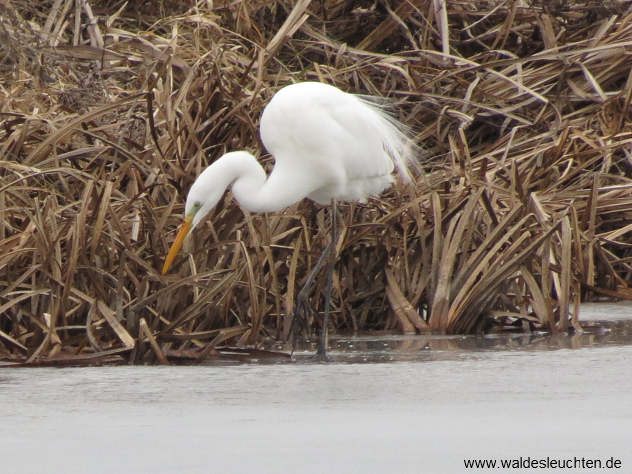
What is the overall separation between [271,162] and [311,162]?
0.91m

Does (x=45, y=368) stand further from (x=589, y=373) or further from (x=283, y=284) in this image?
(x=589, y=373)

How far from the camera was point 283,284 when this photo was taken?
6.34 metres

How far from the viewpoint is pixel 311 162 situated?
20.3ft

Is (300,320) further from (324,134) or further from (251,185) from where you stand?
(324,134)

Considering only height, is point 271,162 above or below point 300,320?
→ above

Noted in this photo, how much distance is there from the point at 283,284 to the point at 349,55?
2.78m

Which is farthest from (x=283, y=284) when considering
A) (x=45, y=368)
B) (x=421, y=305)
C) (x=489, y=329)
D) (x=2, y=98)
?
(x=2, y=98)

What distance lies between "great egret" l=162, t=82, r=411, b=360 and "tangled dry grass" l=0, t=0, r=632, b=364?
18 centimetres

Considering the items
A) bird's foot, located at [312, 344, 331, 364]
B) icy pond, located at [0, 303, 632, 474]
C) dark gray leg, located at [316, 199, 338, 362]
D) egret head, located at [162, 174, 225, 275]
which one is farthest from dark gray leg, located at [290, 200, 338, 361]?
egret head, located at [162, 174, 225, 275]

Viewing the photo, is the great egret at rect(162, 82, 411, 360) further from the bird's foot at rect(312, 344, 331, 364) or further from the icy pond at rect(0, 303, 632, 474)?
the icy pond at rect(0, 303, 632, 474)

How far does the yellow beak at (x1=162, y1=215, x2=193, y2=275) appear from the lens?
5434 mm

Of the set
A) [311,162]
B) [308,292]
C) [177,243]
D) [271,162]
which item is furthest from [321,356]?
[271,162]

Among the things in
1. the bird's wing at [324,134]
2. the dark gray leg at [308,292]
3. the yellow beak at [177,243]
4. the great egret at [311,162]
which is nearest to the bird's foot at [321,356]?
the great egret at [311,162]

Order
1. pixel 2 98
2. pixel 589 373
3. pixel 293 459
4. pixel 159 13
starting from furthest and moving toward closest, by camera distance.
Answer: pixel 159 13 → pixel 2 98 → pixel 589 373 → pixel 293 459
